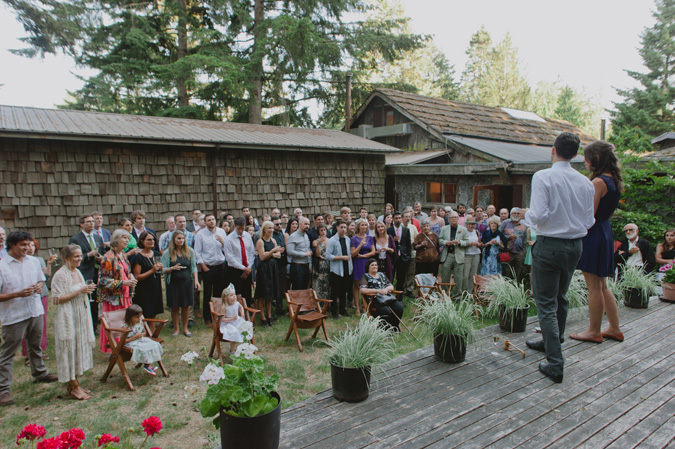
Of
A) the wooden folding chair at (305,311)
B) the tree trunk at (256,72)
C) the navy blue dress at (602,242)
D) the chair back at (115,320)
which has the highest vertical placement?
the tree trunk at (256,72)

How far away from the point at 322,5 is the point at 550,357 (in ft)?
63.2

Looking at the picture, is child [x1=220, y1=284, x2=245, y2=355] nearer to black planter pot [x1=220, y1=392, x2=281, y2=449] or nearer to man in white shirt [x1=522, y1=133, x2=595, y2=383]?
black planter pot [x1=220, y1=392, x2=281, y2=449]

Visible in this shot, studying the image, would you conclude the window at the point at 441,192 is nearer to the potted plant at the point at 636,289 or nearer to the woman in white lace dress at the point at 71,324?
the potted plant at the point at 636,289

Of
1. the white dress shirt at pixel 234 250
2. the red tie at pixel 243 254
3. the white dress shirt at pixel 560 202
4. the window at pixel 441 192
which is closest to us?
the white dress shirt at pixel 560 202

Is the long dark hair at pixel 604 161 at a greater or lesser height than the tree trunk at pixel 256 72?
lesser

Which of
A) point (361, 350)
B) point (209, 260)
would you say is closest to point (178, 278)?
A: point (209, 260)

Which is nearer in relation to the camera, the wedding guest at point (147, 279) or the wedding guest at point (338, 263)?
the wedding guest at point (147, 279)

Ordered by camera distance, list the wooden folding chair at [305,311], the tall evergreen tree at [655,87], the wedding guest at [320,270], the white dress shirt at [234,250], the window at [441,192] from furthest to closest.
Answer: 1. the tall evergreen tree at [655,87]
2. the window at [441,192]
3. the wedding guest at [320,270]
4. the white dress shirt at [234,250]
5. the wooden folding chair at [305,311]

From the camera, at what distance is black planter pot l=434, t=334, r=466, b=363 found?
144 inches

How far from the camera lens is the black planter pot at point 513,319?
4.36 metres

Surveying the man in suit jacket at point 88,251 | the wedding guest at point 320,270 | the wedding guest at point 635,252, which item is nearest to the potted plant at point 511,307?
the wedding guest at point 320,270

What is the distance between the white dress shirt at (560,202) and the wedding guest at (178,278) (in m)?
4.65

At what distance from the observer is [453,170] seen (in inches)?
482

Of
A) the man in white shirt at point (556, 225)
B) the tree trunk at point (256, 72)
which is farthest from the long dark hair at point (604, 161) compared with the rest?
the tree trunk at point (256, 72)
